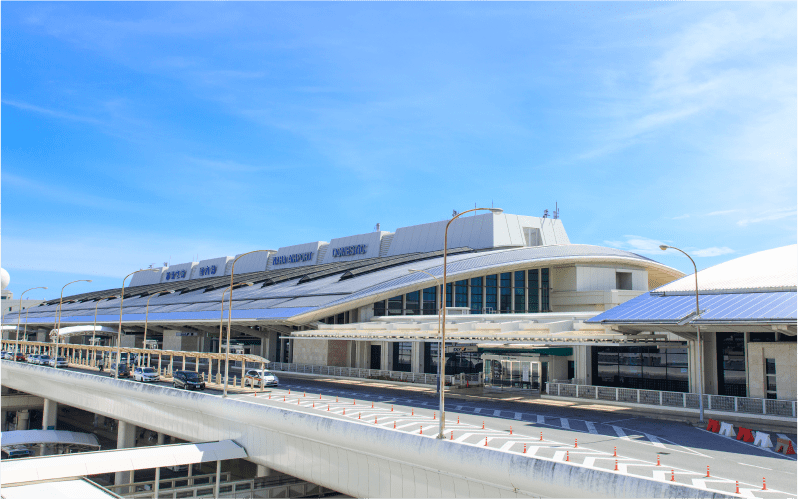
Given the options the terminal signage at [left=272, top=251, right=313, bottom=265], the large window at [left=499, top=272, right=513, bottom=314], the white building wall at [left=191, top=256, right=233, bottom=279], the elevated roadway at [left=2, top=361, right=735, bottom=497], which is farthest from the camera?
the white building wall at [left=191, top=256, right=233, bottom=279]

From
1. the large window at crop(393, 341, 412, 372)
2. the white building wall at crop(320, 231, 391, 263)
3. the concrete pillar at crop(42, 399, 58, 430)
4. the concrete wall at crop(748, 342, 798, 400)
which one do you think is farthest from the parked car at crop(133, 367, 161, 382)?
the white building wall at crop(320, 231, 391, 263)

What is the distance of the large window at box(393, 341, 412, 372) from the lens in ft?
202

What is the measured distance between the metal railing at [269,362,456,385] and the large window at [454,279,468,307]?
13.2 metres

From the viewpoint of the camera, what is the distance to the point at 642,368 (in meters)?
44.7

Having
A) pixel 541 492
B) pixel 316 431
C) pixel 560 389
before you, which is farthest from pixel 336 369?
pixel 541 492

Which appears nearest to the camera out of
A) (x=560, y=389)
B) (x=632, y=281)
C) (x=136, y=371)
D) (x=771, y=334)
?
(x=771, y=334)

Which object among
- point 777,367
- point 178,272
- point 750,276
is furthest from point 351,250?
point 777,367

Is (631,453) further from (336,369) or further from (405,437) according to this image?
(336,369)

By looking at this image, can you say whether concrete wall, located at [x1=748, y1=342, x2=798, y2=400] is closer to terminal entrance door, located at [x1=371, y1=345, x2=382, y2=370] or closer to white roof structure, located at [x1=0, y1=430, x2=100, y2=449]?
terminal entrance door, located at [x1=371, y1=345, x2=382, y2=370]

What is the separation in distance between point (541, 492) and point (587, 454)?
446 centimetres

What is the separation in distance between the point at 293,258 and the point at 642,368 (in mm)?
76357

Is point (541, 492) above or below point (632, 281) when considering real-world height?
below

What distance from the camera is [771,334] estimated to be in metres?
37.9

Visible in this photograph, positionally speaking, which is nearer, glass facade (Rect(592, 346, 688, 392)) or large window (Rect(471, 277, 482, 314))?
glass facade (Rect(592, 346, 688, 392))
